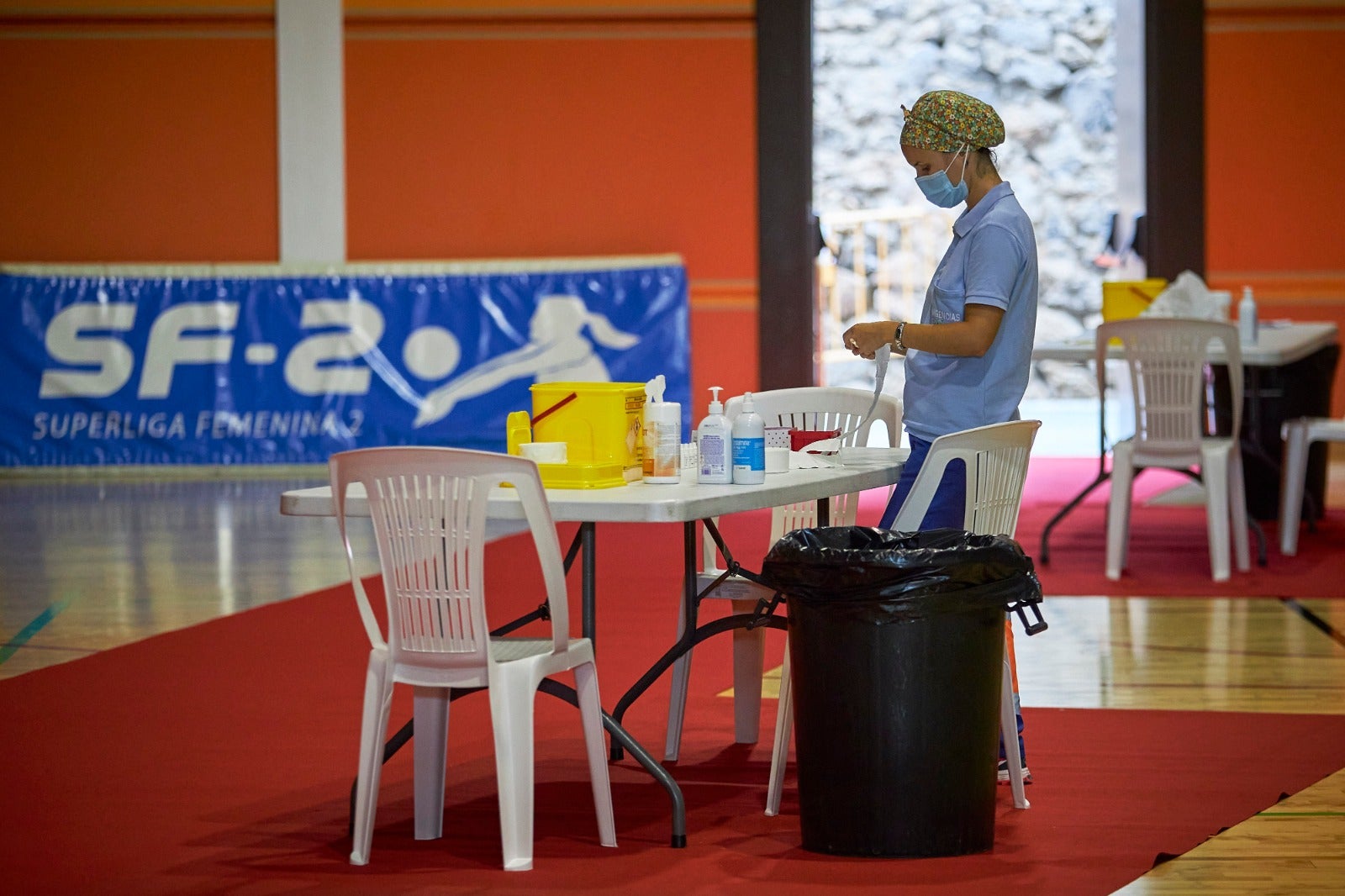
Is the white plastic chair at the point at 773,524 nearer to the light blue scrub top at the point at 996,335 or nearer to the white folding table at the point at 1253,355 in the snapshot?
the light blue scrub top at the point at 996,335

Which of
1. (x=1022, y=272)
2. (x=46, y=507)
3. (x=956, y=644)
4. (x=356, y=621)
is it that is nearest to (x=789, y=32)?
(x=46, y=507)

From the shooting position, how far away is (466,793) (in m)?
3.67

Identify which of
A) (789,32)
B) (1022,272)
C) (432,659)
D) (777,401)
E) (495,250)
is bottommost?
(432,659)

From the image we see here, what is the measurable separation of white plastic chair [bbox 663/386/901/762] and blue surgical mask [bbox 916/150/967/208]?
0.55 m

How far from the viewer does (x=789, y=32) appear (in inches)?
401

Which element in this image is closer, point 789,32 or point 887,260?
point 789,32

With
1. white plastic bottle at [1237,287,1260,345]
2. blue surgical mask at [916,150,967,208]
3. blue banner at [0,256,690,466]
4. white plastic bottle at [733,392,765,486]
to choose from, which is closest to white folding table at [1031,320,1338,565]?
white plastic bottle at [1237,287,1260,345]

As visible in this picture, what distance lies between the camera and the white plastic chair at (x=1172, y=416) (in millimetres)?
6203

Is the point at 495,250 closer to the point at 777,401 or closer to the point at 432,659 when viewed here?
the point at 777,401

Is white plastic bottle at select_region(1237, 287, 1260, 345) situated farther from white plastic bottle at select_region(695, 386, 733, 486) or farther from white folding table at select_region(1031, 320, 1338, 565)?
white plastic bottle at select_region(695, 386, 733, 486)

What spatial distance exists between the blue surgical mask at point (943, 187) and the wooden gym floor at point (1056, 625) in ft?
4.69

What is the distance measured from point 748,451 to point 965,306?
24.5 inches

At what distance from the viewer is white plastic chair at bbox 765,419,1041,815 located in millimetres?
3414

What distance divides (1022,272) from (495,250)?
710 centimetres
